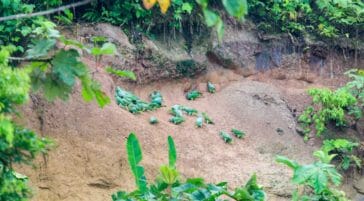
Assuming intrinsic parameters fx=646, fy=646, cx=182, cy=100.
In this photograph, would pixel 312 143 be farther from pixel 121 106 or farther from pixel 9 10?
pixel 9 10

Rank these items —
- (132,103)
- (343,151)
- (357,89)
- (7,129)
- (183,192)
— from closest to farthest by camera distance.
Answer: (7,129) → (183,192) → (132,103) → (343,151) → (357,89)

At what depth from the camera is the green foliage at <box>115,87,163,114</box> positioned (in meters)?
9.23

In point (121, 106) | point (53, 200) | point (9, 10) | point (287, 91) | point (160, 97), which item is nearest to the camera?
point (53, 200)

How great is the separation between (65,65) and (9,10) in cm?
539

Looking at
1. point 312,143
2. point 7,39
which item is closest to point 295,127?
point 312,143

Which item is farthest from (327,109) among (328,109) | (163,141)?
(163,141)

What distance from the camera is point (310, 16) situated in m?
11.5

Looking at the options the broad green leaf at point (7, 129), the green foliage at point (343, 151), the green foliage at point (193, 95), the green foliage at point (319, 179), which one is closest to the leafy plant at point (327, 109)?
the green foliage at point (343, 151)

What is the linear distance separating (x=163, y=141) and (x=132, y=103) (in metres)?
0.89

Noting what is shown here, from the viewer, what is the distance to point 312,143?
10.2m

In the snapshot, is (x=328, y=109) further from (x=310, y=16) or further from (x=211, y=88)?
(x=310, y=16)

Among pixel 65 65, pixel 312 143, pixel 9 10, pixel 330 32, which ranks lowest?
pixel 312 143

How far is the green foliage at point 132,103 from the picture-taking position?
9227 mm

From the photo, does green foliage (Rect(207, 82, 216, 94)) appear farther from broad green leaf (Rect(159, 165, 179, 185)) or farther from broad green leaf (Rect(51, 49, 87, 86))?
broad green leaf (Rect(51, 49, 87, 86))
